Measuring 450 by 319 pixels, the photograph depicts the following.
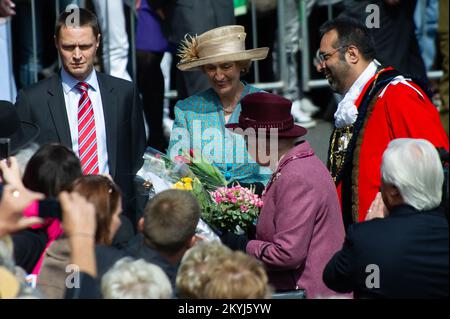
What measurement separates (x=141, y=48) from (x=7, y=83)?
115 centimetres

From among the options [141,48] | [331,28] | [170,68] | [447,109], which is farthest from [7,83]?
[447,109]

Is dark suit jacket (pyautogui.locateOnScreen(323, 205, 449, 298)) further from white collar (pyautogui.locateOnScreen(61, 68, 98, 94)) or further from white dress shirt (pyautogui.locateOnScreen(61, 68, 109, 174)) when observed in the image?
white collar (pyautogui.locateOnScreen(61, 68, 98, 94))

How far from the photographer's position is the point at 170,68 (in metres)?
9.33

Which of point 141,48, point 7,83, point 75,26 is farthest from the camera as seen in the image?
point 141,48

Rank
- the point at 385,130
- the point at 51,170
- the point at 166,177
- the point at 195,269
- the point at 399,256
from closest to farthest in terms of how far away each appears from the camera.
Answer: the point at 195,269
the point at 399,256
the point at 51,170
the point at 166,177
the point at 385,130

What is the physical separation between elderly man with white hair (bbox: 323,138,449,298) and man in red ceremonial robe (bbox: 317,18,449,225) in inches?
45.2

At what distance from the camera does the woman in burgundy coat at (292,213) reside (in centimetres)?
518

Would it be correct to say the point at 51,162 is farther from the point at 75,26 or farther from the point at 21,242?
the point at 75,26

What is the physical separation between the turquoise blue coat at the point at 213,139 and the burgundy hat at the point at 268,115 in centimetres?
57

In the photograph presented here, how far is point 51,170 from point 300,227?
3.95 ft

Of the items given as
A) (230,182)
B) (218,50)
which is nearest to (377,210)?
(230,182)

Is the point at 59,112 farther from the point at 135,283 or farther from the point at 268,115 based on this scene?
the point at 135,283

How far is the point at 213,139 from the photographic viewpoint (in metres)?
6.30

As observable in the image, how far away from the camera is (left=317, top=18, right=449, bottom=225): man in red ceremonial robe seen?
5.77 metres
